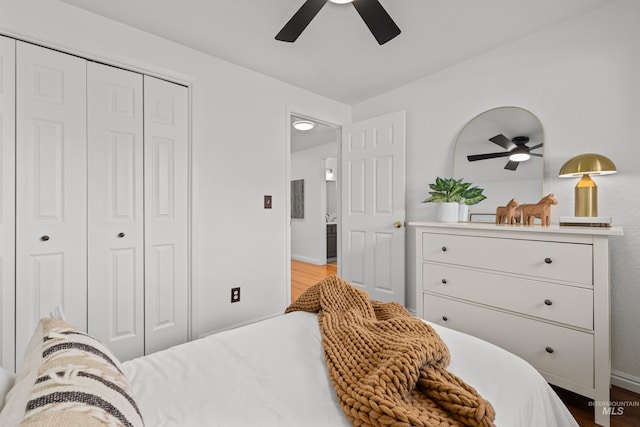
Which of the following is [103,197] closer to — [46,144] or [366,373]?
[46,144]

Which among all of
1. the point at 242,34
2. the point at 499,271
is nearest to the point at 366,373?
the point at 499,271

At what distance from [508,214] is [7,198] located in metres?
3.18

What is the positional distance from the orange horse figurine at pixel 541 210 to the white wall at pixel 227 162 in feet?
6.66

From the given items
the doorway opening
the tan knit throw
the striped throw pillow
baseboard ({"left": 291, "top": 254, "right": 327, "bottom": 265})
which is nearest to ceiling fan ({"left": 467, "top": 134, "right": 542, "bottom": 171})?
the tan knit throw

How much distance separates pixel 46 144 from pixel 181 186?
0.81 metres

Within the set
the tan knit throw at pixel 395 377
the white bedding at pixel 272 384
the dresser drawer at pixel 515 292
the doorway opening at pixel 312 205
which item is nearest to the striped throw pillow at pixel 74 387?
the white bedding at pixel 272 384

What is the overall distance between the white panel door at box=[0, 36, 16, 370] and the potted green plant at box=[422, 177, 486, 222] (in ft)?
9.30

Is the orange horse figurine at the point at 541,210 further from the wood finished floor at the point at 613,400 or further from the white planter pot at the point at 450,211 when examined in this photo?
the wood finished floor at the point at 613,400

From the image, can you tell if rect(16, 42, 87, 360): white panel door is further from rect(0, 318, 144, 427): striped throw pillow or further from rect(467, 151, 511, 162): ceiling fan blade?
rect(467, 151, 511, 162): ceiling fan blade

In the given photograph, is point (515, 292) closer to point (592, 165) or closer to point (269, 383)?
point (592, 165)

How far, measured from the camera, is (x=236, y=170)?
2662mm

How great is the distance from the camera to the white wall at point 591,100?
73.0 inches

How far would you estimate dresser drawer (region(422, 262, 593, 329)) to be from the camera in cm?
162

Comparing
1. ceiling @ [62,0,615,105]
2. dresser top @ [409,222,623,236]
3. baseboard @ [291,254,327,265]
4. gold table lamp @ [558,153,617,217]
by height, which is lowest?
baseboard @ [291,254,327,265]
